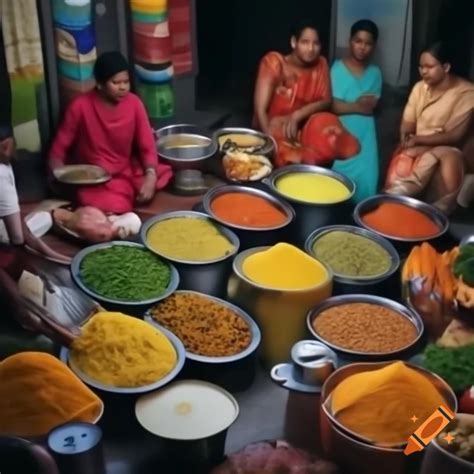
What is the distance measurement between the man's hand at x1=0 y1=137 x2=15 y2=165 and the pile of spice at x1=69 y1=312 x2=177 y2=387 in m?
0.29

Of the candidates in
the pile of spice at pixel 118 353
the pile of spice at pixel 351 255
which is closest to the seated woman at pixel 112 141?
the pile of spice at pixel 118 353

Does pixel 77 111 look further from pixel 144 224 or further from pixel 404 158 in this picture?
pixel 404 158

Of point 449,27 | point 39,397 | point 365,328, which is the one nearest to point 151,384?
point 39,397

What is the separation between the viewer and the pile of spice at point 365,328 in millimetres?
1584

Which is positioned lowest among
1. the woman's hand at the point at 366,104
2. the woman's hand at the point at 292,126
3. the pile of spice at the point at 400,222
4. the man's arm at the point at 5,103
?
the pile of spice at the point at 400,222

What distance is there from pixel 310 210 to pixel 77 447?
618 millimetres

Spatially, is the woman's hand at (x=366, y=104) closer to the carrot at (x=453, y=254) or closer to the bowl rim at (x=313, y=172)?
the bowl rim at (x=313, y=172)

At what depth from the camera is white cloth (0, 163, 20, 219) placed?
4.67 feet

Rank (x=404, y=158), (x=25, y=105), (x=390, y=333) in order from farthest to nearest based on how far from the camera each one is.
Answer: (x=404, y=158) → (x=390, y=333) → (x=25, y=105)

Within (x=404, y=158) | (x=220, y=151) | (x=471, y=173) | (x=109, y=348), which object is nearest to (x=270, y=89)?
(x=220, y=151)

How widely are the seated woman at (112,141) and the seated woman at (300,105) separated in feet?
0.78

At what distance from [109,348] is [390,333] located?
491 mm

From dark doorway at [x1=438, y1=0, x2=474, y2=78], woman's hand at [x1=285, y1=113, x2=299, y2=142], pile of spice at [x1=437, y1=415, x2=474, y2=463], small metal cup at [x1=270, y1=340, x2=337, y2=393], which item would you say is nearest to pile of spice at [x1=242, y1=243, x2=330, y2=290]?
small metal cup at [x1=270, y1=340, x2=337, y2=393]

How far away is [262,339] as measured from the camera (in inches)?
63.7
